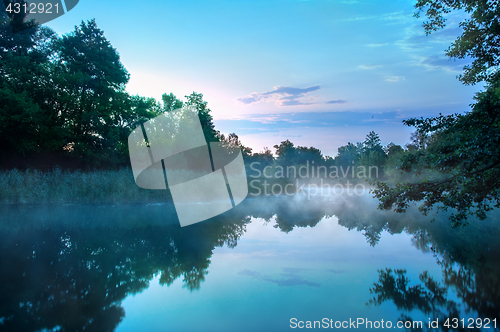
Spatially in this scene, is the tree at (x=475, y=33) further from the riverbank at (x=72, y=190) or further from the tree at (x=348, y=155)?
the tree at (x=348, y=155)

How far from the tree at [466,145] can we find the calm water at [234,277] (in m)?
1.30

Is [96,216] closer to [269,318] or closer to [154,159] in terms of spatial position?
[269,318]

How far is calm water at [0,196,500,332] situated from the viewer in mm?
3592

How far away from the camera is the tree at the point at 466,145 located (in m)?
5.72

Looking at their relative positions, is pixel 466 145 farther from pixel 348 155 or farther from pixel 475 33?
pixel 348 155

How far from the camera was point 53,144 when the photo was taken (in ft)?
68.2

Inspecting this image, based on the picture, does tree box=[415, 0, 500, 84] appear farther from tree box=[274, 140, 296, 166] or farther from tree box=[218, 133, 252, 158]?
tree box=[274, 140, 296, 166]

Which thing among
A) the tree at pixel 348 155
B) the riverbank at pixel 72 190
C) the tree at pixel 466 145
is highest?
the tree at pixel 466 145

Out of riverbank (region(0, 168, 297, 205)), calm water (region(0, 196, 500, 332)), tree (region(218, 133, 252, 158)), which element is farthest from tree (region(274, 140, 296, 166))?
calm water (region(0, 196, 500, 332))

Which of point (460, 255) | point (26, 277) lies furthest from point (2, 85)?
point (460, 255)

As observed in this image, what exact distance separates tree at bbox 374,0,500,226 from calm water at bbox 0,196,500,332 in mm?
1298

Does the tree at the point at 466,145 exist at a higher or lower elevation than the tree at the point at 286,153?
higher

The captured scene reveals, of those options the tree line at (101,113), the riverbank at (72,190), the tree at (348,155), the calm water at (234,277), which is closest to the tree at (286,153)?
the tree at (348,155)

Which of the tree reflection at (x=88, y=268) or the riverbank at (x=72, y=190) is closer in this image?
the tree reflection at (x=88, y=268)
